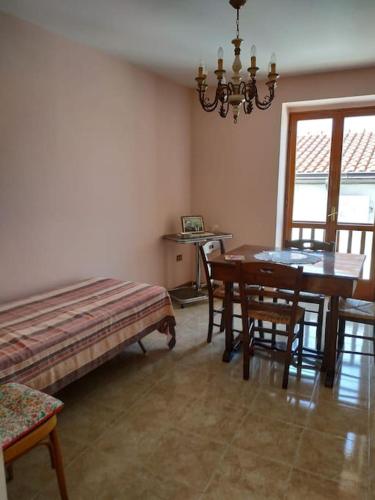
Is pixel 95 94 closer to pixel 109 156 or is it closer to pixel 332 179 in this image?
pixel 109 156

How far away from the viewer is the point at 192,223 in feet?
14.2

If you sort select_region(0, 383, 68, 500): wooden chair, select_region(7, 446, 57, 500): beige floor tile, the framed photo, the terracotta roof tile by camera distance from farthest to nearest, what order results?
the framed photo, the terracotta roof tile, select_region(7, 446, 57, 500): beige floor tile, select_region(0, 383, 68, 500): wooden chair

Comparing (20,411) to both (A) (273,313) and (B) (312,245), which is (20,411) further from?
(B) (312,245)

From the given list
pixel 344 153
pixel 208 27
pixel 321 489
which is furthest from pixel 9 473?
pixel 344 153

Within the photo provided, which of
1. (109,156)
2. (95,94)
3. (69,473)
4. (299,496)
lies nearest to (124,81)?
(95,94)

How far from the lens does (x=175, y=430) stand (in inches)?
78.3

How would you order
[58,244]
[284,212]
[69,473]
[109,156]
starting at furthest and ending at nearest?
[284,212] < [109,156] < [58,244] < [69,473]

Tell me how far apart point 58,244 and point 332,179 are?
3.11 meters

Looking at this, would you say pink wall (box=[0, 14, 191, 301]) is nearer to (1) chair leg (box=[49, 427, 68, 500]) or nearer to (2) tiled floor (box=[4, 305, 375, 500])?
(2) tiled floor (box=[4, 305, 375, 500])

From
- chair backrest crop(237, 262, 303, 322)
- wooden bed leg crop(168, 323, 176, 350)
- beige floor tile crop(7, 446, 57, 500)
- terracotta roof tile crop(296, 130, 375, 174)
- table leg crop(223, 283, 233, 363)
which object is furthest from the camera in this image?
terracotta roof tile crop(296, 130, 375, 174)

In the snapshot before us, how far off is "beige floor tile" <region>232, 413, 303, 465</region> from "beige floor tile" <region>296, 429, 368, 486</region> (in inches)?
1.9

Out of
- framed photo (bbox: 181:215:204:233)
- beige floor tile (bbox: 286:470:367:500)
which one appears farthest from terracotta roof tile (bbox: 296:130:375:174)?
beige floor tile (bbox: 286:470:367:500)

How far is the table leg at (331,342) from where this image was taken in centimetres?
242

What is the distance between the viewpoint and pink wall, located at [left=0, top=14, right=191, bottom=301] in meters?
2.55
